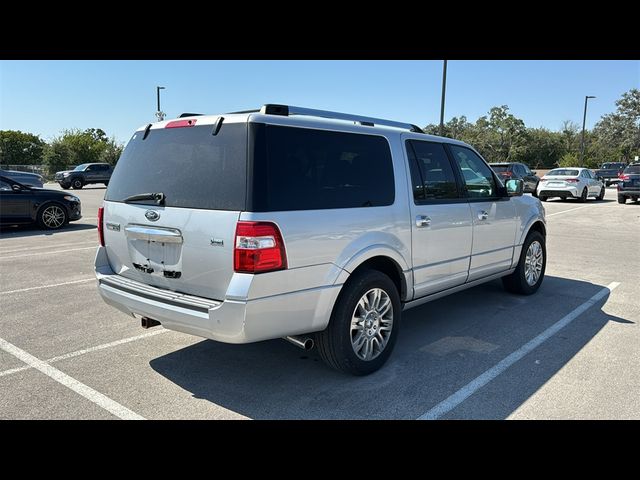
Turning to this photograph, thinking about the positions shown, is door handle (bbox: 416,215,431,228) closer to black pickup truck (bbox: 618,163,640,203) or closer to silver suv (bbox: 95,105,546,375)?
silver suv (bbox: 95,105,546,375)

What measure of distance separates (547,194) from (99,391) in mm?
22270

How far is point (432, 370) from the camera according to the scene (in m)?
3.90

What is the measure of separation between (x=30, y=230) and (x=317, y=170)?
37.9 feet

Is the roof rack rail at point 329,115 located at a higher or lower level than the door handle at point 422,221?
Answer: higher

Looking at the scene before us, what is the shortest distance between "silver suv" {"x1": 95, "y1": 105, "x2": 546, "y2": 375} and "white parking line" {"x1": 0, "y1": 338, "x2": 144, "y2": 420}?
0.62 meters

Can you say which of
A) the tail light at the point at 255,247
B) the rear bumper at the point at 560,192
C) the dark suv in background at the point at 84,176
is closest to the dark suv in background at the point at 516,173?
the rear bumper at the point at 560,192

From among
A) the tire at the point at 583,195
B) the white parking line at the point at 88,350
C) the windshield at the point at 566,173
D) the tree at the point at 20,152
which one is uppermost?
the tree at the point at 20,152

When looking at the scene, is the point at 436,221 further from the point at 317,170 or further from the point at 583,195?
the point at 583,195

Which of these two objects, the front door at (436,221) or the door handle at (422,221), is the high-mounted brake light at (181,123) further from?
the door handle at (422,221)

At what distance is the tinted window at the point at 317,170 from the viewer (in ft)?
10.3

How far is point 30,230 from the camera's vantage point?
12305 millimetres

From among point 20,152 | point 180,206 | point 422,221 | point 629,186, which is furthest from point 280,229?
point 20,152
